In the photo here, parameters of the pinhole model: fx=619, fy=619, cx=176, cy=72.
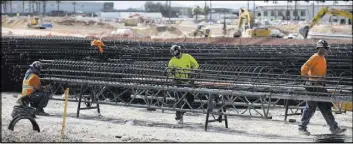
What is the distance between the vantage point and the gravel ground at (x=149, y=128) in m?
10.9

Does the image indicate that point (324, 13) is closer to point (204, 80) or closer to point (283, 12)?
point (204, 80)

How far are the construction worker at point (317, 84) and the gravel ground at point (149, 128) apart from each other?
1.01ft

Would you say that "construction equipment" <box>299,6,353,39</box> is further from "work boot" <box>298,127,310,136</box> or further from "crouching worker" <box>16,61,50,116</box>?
"work boot" <box>298,127,310,136</box>

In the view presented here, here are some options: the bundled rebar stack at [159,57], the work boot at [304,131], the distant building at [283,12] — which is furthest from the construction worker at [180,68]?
the distant building at [283,12]

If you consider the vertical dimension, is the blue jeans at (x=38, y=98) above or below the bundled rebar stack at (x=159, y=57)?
below

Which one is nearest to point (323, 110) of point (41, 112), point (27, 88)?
point (27, 88)

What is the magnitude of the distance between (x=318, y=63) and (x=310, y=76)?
0.50 m

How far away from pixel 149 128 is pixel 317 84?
11.5 feet

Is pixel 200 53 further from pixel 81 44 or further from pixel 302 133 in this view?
pixel 302 133

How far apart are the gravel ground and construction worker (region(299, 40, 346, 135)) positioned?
31 cm

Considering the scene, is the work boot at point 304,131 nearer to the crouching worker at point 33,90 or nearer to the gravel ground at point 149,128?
the gravel ground at point 149,128

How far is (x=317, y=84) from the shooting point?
1113 centimetres

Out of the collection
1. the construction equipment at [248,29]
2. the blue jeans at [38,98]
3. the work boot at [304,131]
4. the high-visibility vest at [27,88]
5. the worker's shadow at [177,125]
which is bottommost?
the worker's shadow at [177,125]

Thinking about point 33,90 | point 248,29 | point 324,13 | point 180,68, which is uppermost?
point 324,13
